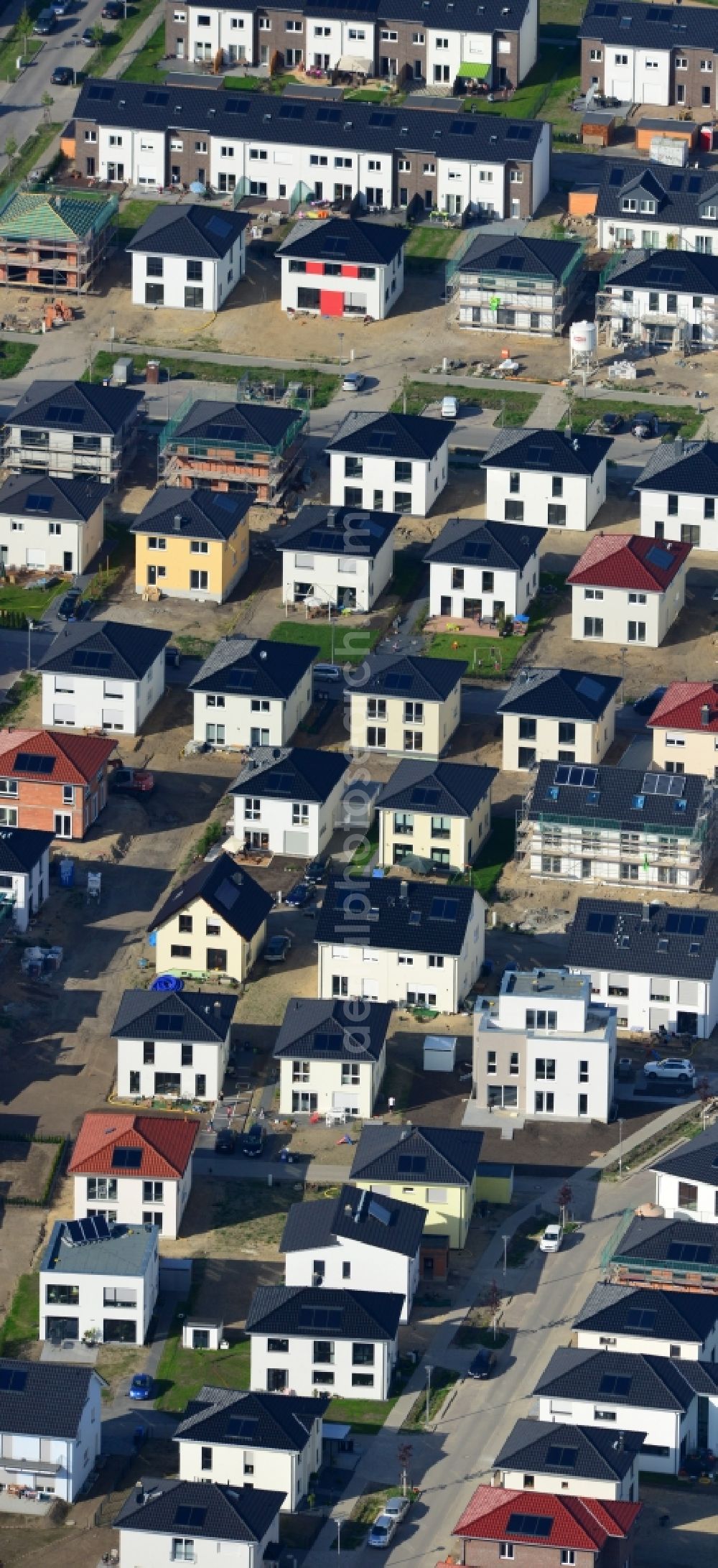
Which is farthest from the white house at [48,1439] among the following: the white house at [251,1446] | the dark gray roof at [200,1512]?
the dark gray roof at [200,1512]

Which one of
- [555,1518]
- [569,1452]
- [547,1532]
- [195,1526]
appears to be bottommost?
[195,1526]

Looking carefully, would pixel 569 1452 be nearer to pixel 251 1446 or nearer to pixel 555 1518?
pixel 555 1518

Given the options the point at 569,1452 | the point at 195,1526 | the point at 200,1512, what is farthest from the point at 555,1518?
the point at 195,1526

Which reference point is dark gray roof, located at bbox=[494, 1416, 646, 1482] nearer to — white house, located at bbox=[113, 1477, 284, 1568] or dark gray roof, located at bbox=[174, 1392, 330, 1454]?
dark gray roof, located at bbox=[174, 1392, 330, 1454]

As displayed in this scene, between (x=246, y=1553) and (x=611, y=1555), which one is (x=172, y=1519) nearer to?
(x=246, y=1553)

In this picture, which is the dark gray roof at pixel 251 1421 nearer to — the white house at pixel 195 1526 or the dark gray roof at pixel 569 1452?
the white house at pixel 195 1526

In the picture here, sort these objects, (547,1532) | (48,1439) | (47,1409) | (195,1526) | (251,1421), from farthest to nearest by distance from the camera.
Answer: (47,1409) < (48,1439) < (251,1421) < (195,1526) < (547,1532)
